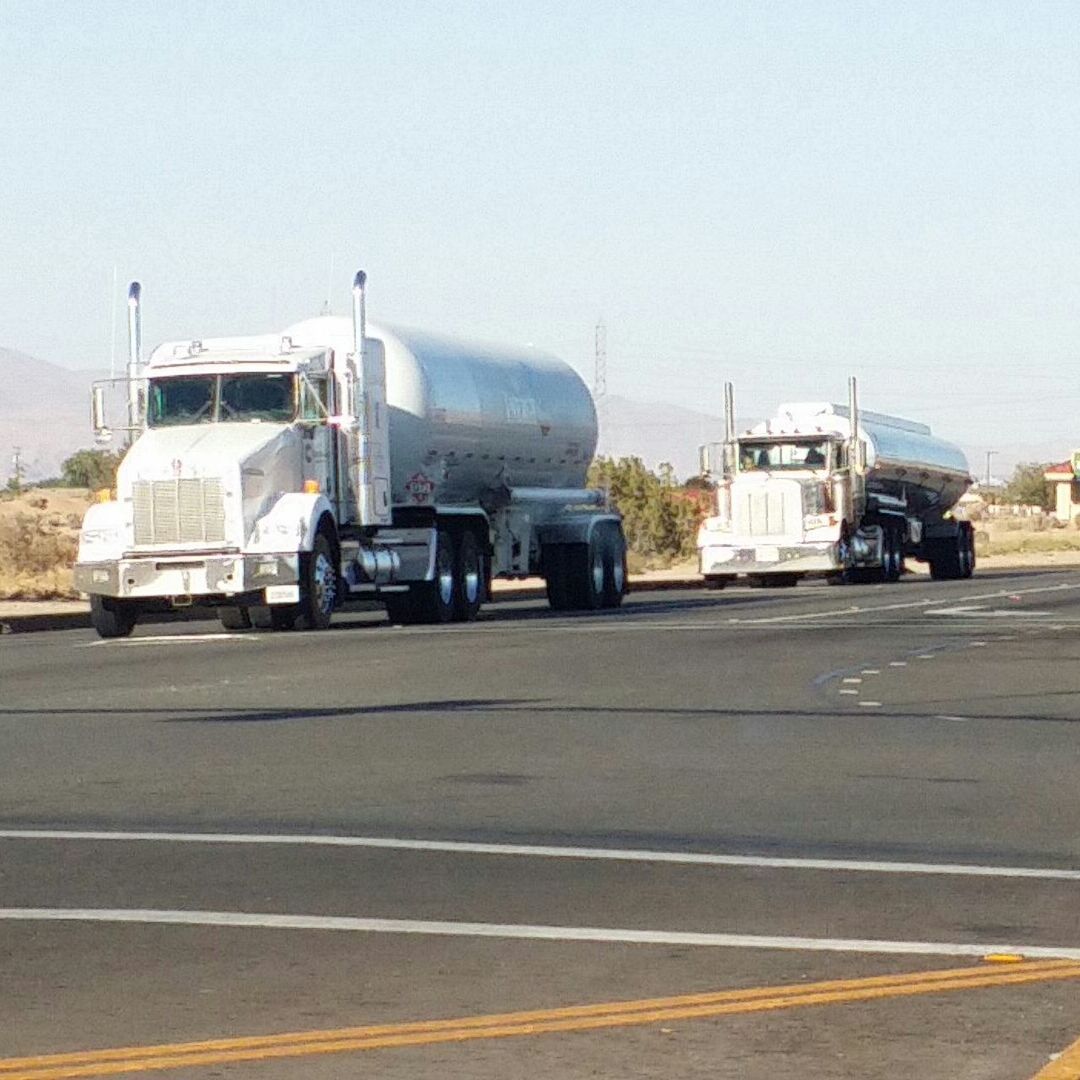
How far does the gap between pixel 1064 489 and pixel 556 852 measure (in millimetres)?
175788

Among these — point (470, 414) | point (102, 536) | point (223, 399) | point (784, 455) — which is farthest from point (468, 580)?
point (784, 455)

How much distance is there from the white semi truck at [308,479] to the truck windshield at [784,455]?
1673 cm

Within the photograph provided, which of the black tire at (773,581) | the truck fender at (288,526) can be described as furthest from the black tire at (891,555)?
the truck fender at (288,526)

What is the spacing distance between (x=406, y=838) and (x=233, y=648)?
1730 cm

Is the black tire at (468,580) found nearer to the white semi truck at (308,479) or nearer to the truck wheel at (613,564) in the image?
the white semi truck at (308,479)

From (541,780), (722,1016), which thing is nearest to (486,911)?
(722,1016)

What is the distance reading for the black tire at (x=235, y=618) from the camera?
37.0 meters

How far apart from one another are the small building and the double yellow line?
171773 millimetres

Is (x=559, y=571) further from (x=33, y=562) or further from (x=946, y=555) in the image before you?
(x=946, y=555)

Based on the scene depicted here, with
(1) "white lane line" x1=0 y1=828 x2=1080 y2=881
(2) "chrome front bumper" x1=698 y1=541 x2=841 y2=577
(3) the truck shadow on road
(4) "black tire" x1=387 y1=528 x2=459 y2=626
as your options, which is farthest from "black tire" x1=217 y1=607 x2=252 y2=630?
(1) "white lane line" x1=0 y1=828 x2=1080 y2=881

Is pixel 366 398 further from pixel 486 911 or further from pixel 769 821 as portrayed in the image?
pixel 486 911

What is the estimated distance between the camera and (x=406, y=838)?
41.0 ft

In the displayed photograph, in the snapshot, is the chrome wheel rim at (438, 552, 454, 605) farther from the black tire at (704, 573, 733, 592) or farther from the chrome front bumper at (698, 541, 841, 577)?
the black tire at (704, 573, 733, 592)

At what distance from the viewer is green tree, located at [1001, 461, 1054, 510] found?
18850cm
